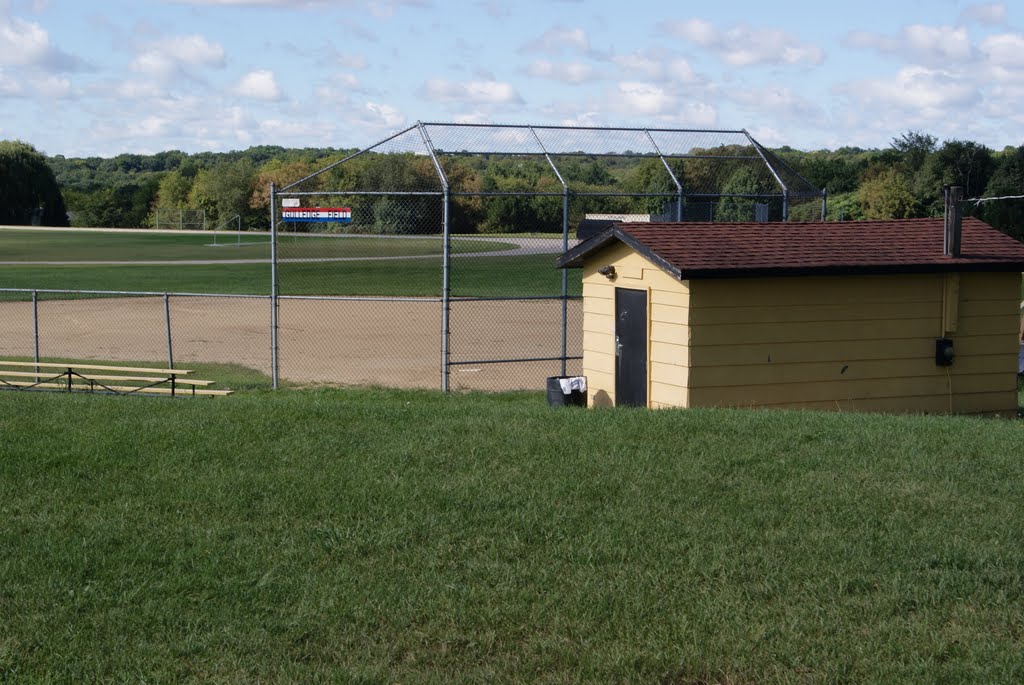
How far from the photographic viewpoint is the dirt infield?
800 inches

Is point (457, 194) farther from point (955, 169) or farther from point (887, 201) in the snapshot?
point (955, 169)

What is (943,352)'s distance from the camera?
13.6 metres

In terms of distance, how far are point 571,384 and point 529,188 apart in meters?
7.08

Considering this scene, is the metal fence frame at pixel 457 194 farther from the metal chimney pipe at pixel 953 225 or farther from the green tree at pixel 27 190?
the green tree at pixel 27 190

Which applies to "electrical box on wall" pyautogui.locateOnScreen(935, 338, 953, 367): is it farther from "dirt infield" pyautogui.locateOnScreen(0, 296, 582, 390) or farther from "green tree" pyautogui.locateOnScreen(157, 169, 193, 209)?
"green tree" pyautogui.locateOnScreen(157, 169, 193, 209)

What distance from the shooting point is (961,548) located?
6316 millimetres

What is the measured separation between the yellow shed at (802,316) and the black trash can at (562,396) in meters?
0.24

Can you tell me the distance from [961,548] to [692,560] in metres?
1.53

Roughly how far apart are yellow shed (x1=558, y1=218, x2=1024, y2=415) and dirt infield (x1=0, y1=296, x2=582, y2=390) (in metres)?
5.03

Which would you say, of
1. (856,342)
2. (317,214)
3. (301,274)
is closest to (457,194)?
(317,214)

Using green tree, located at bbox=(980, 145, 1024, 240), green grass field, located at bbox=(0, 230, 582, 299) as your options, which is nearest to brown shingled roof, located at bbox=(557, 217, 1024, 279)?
green grass field, located at bbox=(0, 230, 582, 299)

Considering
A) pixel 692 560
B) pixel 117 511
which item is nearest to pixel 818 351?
A: pixel 692 560

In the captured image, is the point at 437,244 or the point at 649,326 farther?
the point at 437,244

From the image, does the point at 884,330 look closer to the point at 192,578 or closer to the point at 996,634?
the point at 996,634
